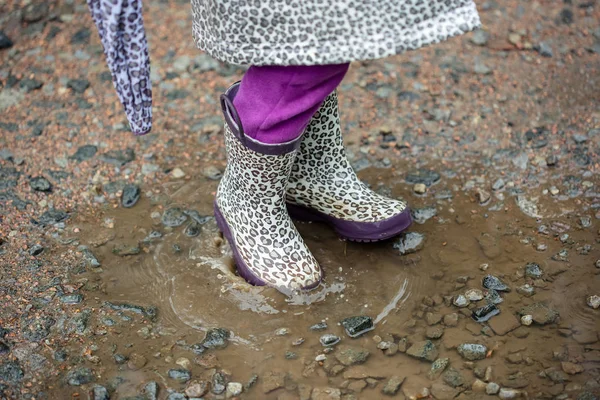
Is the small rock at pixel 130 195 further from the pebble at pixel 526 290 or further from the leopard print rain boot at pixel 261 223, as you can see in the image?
the pebble at pixel 526 290

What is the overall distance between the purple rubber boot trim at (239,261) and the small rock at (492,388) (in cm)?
54

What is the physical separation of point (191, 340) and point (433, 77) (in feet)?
5.07

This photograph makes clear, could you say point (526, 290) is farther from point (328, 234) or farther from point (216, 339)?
point (216, 339)

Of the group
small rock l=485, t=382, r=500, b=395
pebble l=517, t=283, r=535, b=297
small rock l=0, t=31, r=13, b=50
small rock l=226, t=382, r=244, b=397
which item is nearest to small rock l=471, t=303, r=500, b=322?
pebble l=517, t=283, r=535, b=297

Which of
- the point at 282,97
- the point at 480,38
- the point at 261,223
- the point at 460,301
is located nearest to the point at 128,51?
the point at 282,97

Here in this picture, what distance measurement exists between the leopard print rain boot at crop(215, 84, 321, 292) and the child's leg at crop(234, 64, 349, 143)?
8 centimetres

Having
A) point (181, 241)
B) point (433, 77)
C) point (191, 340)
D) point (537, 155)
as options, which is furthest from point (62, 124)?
point (537, 155)

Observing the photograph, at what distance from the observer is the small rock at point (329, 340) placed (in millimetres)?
1836

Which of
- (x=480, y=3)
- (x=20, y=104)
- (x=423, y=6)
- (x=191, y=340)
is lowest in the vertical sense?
(x=191, y=340)

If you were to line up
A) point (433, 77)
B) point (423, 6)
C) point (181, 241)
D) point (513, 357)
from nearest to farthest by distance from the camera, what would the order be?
point (423, 6)
point (513, 357)
point (181, 241)
point (433, 77)

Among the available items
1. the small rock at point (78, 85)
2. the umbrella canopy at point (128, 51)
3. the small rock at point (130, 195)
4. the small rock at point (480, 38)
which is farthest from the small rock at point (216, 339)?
the small rock at point (480, 38)

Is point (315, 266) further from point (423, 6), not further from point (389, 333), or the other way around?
point (423, 6)

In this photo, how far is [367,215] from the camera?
2.09 meters

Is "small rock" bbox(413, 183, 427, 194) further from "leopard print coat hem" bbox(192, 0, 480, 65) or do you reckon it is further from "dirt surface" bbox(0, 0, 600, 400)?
"leopard print coat hem" bbox(192, 0, 480, 65)
